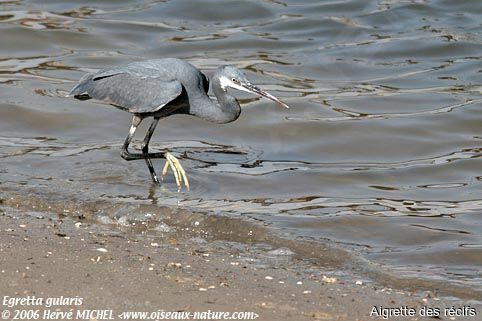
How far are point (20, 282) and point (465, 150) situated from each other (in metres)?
5.45

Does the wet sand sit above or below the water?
above

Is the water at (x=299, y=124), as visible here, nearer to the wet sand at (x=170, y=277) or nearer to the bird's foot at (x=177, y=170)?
the bird's foot at (x=177, y=170)

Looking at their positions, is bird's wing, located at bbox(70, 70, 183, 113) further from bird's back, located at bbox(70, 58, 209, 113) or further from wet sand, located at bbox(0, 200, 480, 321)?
wet sand, located at bbox(0, 200, 480, 321)

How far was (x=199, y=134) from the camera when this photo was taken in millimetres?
10617

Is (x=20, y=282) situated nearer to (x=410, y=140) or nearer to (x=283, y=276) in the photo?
(x=283, y=276)

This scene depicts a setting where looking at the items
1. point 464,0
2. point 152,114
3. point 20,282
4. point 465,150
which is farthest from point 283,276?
point 464,0
